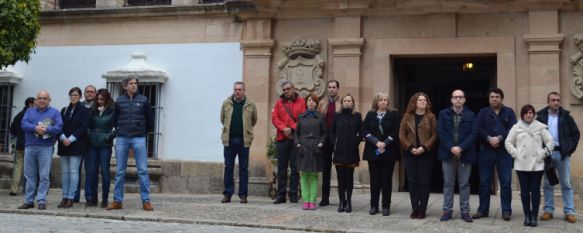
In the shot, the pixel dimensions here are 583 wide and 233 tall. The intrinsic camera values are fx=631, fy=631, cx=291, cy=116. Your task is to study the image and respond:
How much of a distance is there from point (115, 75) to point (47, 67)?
1.90 m

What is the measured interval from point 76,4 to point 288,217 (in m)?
8.61

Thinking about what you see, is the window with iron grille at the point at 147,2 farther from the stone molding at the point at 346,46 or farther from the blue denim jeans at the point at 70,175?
the blue denim jeans at the point at 70,175

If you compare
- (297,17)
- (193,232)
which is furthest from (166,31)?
(193,232)

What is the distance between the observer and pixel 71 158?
9.43 meters

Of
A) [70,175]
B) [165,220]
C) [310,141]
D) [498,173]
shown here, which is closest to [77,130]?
[70,175]

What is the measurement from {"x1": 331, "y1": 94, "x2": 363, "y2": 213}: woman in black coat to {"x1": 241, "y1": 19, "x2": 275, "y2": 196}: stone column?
3.28 metres

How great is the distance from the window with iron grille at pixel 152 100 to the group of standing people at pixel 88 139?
11.0 ft

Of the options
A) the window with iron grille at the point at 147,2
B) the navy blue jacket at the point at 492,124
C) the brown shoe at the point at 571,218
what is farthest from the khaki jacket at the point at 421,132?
the window with iron grille at the point at 147,2

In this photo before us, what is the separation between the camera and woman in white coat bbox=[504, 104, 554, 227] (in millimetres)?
8016

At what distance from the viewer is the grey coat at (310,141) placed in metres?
9.12

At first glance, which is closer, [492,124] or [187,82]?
Answer: [492,124]

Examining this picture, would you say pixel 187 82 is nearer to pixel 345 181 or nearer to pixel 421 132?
pixel 345 181

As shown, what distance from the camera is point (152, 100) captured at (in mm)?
13133

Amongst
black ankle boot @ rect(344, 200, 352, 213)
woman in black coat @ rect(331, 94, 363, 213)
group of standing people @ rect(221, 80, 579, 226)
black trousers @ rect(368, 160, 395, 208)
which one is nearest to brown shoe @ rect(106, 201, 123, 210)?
group of standing people @ rect(221, 80, 579, 226)
